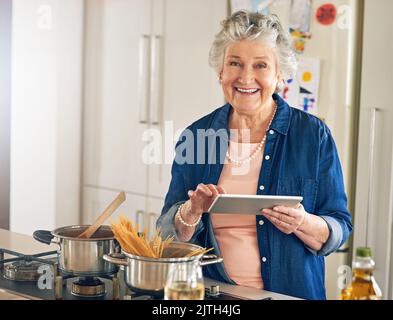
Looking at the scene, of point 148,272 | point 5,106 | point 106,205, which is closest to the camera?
point 148,272

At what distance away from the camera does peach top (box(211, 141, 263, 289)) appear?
69.1 inches

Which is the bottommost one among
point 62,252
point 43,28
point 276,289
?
point 276,289

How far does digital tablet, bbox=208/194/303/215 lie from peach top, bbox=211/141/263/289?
21 centimetres

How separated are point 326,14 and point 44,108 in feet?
5.08

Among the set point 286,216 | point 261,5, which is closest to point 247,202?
point 286,216

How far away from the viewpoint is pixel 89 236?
1472 millimetres

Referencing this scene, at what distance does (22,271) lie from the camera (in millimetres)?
1460

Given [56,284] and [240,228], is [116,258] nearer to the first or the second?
[56,284]

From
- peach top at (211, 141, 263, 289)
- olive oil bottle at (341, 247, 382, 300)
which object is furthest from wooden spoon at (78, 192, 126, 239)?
olive oil bottle at (341, 247, 382, 300)

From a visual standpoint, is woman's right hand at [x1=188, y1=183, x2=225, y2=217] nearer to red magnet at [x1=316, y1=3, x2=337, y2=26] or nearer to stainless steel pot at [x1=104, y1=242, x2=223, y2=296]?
stainless steel pot at [x1=104, y1=242, x2=223, y2=296]
